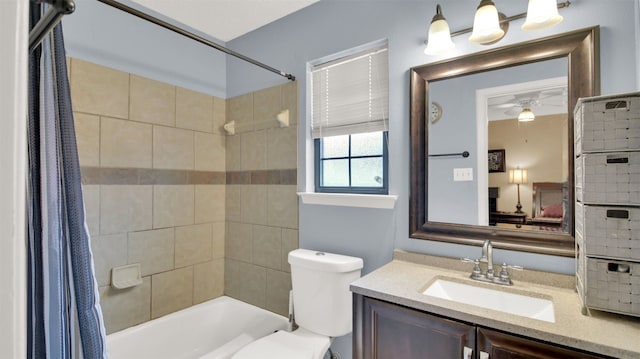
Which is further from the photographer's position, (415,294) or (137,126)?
(137,126)

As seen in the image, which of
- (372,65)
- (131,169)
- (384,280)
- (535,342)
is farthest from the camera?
(131,169)

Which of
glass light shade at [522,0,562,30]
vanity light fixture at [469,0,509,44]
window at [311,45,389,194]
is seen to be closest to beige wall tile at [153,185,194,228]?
window at [311,45,389,194]

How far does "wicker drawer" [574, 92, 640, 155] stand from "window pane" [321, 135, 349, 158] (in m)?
1.25

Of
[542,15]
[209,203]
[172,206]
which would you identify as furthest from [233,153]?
[542,15]

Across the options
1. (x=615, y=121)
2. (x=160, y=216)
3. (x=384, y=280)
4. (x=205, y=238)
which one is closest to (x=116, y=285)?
(x=160, y=216)

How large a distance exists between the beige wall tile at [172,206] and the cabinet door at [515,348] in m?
2.04

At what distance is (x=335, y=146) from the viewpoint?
6.86 feet

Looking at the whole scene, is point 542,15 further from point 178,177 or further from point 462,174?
point 178,177

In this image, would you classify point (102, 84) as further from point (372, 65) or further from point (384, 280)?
point (384, 280)

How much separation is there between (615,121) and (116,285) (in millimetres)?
2556

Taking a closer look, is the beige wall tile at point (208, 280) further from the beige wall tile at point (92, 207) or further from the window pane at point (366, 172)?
the window pane at point (366, 172)

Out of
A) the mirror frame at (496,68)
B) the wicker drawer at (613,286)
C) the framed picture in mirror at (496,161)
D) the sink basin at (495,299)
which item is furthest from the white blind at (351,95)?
the wicker drawer at (613,286)

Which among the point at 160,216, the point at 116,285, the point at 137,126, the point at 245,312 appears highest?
the point at 137,126

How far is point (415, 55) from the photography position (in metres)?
1.62
